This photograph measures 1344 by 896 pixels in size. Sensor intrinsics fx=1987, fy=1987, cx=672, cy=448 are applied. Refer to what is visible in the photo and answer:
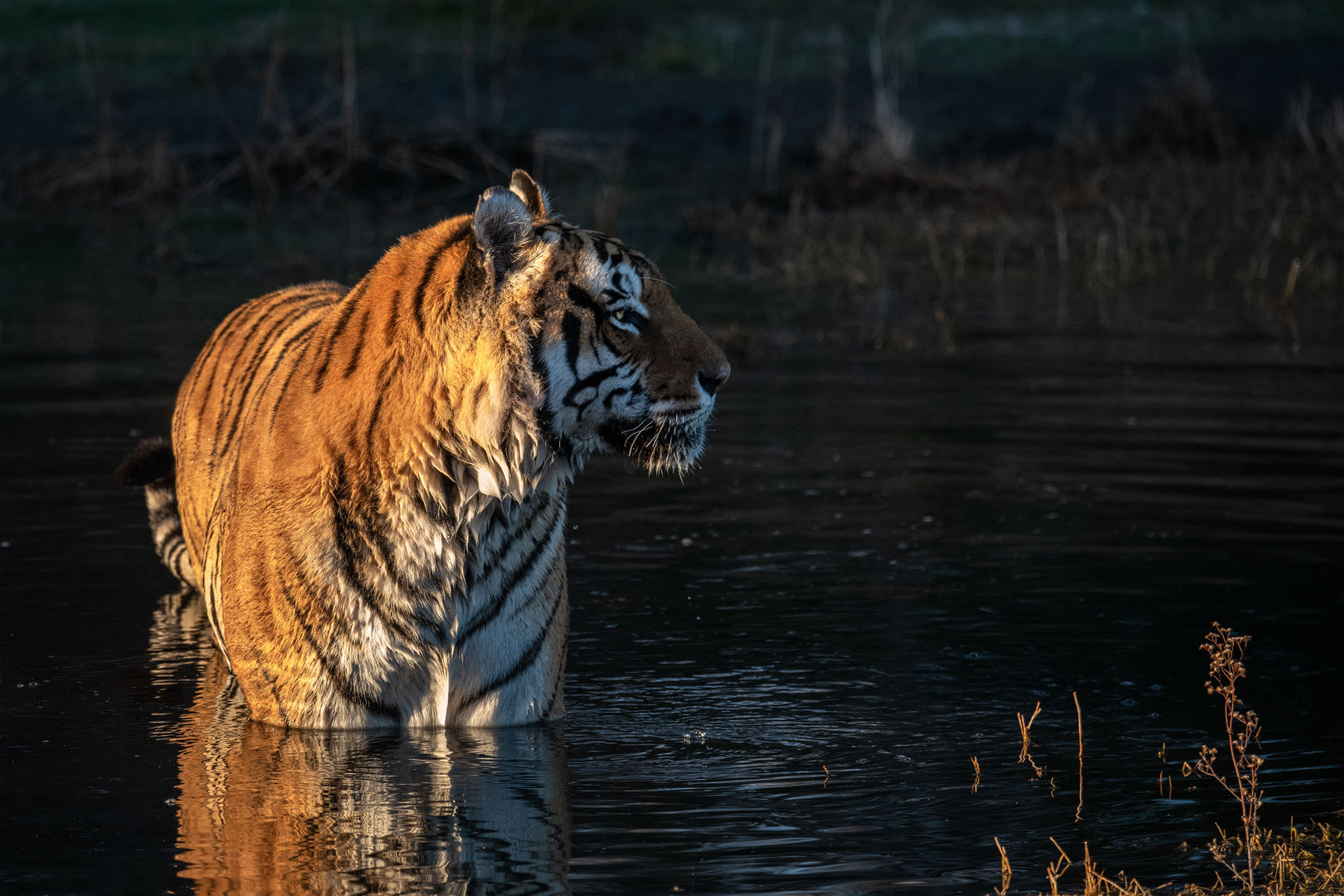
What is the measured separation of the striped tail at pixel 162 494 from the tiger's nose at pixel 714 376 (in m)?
2.48

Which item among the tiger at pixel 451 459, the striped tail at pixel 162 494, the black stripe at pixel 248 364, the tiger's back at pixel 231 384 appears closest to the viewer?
the tiger at pixel 451 459

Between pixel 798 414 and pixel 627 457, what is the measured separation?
189 inches

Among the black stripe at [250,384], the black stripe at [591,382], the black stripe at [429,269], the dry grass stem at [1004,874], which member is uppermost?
the black stripe at [429,269]

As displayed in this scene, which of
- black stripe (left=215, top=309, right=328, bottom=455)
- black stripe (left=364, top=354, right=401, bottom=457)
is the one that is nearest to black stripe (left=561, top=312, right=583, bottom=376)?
black stripe (left=364, top=354, right=401, bottom=457)

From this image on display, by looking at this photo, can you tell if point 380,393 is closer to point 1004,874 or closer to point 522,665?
point 522,665

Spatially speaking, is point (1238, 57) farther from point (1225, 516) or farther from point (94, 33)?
point (1225, 516)

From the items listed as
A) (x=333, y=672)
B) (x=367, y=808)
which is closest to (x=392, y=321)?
(x=333, y=672)

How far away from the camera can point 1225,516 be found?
7316 mm

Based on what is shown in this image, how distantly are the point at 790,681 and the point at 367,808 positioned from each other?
144 cm

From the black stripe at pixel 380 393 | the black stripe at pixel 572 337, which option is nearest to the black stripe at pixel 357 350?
the black stripe at pixel 380 393

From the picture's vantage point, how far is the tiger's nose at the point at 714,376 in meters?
4.43

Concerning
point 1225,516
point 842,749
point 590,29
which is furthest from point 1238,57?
point 842,749

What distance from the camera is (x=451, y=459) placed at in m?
4.37

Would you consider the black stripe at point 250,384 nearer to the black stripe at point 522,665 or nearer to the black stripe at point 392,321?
the black stripe at point 392,321
